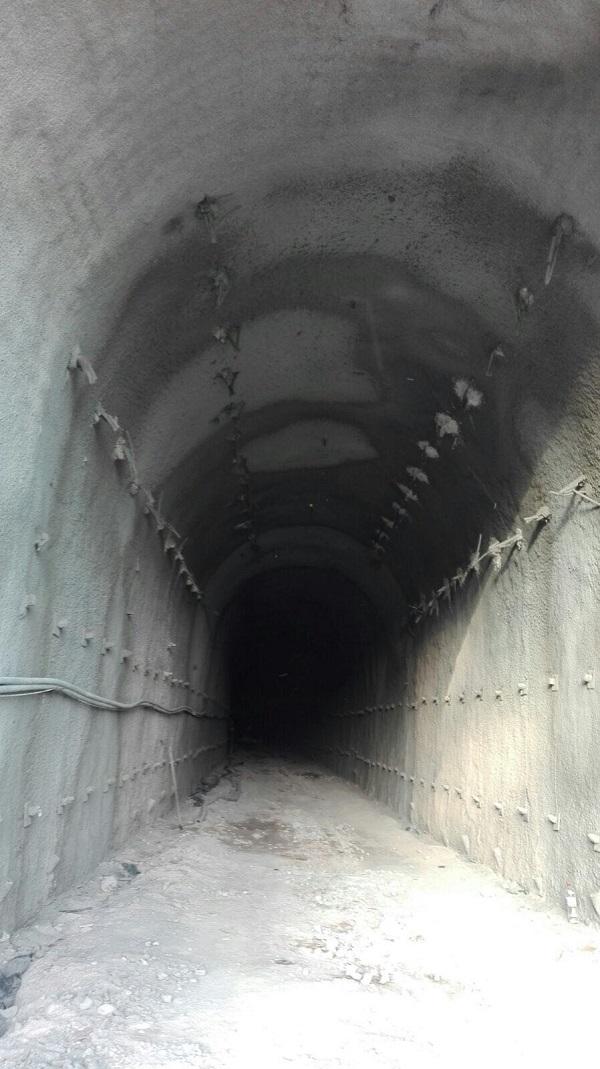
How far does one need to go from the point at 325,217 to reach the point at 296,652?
1385cm

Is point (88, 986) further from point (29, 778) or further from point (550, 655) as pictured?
point (550, 655)

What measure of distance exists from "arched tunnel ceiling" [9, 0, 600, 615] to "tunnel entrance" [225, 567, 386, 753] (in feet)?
18.5

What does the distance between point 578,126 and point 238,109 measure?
4.51ft

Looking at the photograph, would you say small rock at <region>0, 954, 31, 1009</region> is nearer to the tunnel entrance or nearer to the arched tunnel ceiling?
the arched tunnel ceiling

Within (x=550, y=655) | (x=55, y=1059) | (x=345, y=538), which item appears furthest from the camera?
(x=345, y=538)

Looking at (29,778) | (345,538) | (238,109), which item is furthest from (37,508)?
(345,538)

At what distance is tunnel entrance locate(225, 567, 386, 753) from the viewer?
11.7m

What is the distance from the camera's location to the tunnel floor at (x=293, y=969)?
260cm

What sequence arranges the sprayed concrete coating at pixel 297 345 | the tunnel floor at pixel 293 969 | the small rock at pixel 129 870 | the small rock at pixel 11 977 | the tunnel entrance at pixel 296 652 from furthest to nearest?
the tunnel entrance at pixel 296 652 < the small rock at pixel 129 870 < the sprayed concrete coating at pixel 297 345 < the small rock at pixel 11 977 < the tunnel floor at pixel 293 969

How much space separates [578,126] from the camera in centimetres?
328

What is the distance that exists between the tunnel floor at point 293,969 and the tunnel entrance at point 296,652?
5627mm

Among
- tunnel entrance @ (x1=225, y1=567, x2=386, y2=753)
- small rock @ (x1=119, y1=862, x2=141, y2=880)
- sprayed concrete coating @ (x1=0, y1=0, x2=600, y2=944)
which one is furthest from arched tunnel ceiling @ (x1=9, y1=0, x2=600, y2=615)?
tunnel entrance @ (x1=225, y1=567, x2=386, y2=753)

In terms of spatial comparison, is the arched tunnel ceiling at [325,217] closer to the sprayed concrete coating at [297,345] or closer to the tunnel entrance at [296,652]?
the sprayed concrete coating at [297,345]

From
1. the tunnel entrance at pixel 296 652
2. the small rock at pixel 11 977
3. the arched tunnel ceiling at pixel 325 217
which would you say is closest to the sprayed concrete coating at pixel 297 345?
the arched tunnel ceiling at pixel 325 217
